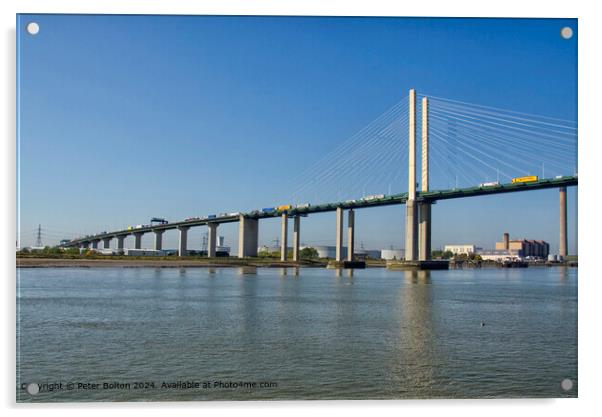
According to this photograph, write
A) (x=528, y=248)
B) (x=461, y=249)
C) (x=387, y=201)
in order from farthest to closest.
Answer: (x=461, y=249) < (x=528, y=248) < (x=387, y=201)

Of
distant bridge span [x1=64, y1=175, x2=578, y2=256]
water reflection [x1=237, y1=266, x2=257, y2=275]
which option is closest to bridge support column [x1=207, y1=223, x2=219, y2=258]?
distant bridge span [x1=64, y1=175, x2=578, y2=256]

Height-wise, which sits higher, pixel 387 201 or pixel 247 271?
pixel 387 201

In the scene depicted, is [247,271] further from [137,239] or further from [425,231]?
[137,239]

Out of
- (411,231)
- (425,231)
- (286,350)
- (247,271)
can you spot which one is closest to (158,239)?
(247,271)

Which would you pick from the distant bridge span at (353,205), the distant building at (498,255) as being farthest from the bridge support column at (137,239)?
the distant building at (498,255)

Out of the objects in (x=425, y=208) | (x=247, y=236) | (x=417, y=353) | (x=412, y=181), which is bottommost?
(x=417, y=353)

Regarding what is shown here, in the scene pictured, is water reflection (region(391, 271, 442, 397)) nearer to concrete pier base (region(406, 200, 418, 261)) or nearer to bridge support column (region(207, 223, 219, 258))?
concrete pier base (region(406, 200, 418, 261))
